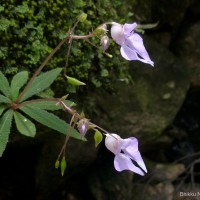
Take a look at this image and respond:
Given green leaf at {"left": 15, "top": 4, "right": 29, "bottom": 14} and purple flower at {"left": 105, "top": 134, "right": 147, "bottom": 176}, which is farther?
green leaf at {"left": 15, "top": 4, "right": 29, "bottom": 14}

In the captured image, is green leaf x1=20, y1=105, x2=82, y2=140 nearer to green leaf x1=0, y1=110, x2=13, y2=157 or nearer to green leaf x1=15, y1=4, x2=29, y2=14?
green leaf x1=0, y1=110, x2=13, y2=157

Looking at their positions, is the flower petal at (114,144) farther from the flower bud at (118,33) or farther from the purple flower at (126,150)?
the flower bud at (118,33)

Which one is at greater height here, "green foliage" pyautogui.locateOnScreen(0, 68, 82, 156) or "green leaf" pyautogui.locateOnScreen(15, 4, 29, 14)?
"green leaf" pyautogui.locateOnScreen(15, 4, 29, 14)

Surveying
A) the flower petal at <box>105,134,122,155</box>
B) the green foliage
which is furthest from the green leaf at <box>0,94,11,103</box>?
the flower petal at <box>105,134,122,155</box>

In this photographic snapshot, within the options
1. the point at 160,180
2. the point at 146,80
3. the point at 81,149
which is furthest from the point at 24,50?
the point at 160,180

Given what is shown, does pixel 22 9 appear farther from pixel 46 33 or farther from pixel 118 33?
pixel 118 33

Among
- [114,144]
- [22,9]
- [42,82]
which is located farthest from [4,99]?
[114,144]

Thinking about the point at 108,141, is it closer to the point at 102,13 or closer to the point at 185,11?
the point at 102,13
